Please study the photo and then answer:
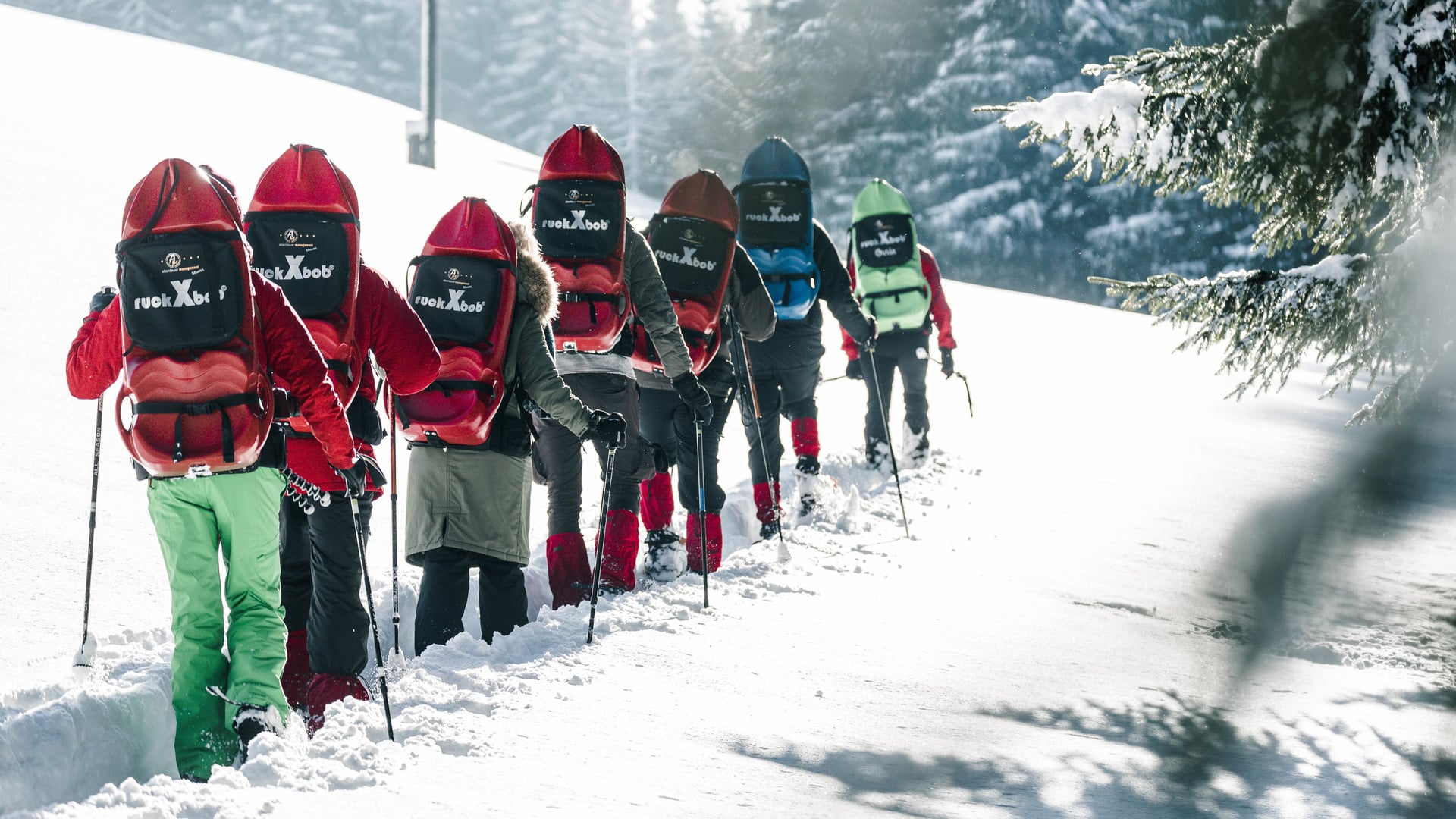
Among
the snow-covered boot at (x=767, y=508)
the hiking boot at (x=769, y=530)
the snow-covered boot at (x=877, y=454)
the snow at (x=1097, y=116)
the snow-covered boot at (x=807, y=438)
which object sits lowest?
the hiking boot at (x=769, y=530)

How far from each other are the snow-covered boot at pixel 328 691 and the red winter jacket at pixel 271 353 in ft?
3.57

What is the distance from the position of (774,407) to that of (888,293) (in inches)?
73.5

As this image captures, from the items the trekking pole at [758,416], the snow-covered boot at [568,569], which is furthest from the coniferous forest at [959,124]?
the snow-covered boot at [568,569]

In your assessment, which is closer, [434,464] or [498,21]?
[434,464]

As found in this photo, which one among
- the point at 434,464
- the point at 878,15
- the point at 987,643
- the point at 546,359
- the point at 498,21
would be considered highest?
the point at 498,21

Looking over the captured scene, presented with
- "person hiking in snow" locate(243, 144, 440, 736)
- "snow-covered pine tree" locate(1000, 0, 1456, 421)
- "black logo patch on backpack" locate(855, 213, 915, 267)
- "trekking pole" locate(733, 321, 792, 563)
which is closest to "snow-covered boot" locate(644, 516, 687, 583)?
"trekking pole" locate(733, 321, 792, 563)

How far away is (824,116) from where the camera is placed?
38.5m

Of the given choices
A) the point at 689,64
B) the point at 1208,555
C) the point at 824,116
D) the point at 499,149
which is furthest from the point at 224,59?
the point at 689,64

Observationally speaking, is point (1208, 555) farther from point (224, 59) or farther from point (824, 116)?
point (824, 116)

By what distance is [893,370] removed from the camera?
10.0 m

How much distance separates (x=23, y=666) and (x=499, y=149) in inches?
867

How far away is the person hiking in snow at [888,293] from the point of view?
→ 970 cm

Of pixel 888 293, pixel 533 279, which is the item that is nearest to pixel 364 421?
pixel 533 279

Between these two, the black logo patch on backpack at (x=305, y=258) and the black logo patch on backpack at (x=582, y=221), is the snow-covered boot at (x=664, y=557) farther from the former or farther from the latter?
the black logo patch on backpack at (x=305, y=258)
